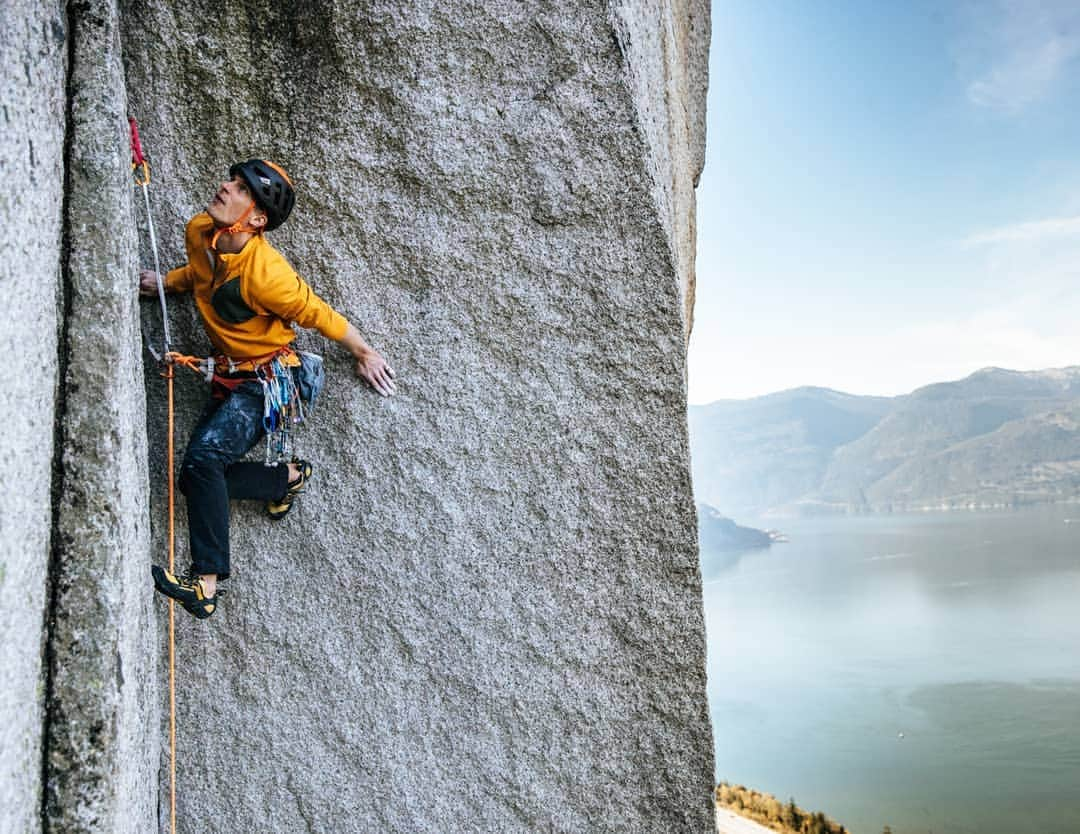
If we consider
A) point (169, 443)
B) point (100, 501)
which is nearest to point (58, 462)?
point (100, 501)

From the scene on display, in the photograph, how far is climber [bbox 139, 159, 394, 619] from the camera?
2.49 meters

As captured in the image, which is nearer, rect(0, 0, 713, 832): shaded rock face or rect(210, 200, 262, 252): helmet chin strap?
rect(210, 200, 262, 252): helmet chin strap

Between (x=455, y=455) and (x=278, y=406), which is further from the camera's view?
(x=455, y=455)

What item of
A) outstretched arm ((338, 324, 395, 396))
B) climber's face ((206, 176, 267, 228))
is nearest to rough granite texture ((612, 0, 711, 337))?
outstretched arm ((338, 324, 395, 396))

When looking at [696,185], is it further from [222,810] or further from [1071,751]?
[1071,751]

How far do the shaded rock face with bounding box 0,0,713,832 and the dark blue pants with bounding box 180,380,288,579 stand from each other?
0.18 metres

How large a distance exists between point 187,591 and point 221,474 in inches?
15.9

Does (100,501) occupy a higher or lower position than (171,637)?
higher

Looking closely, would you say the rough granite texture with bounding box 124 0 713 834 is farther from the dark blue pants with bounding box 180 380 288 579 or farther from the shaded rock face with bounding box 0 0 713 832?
the dark blue pants with bounding box 180 380 288 579

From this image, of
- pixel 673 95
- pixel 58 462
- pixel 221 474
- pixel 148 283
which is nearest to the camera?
pixel 58 462

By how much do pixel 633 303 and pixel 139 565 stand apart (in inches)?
74.7

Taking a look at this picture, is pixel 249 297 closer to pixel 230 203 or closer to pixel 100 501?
pixel 230 203

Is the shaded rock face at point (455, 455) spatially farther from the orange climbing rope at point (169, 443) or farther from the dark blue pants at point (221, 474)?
the dark blue pants at point (221, 474)

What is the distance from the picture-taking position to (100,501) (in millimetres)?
2174
